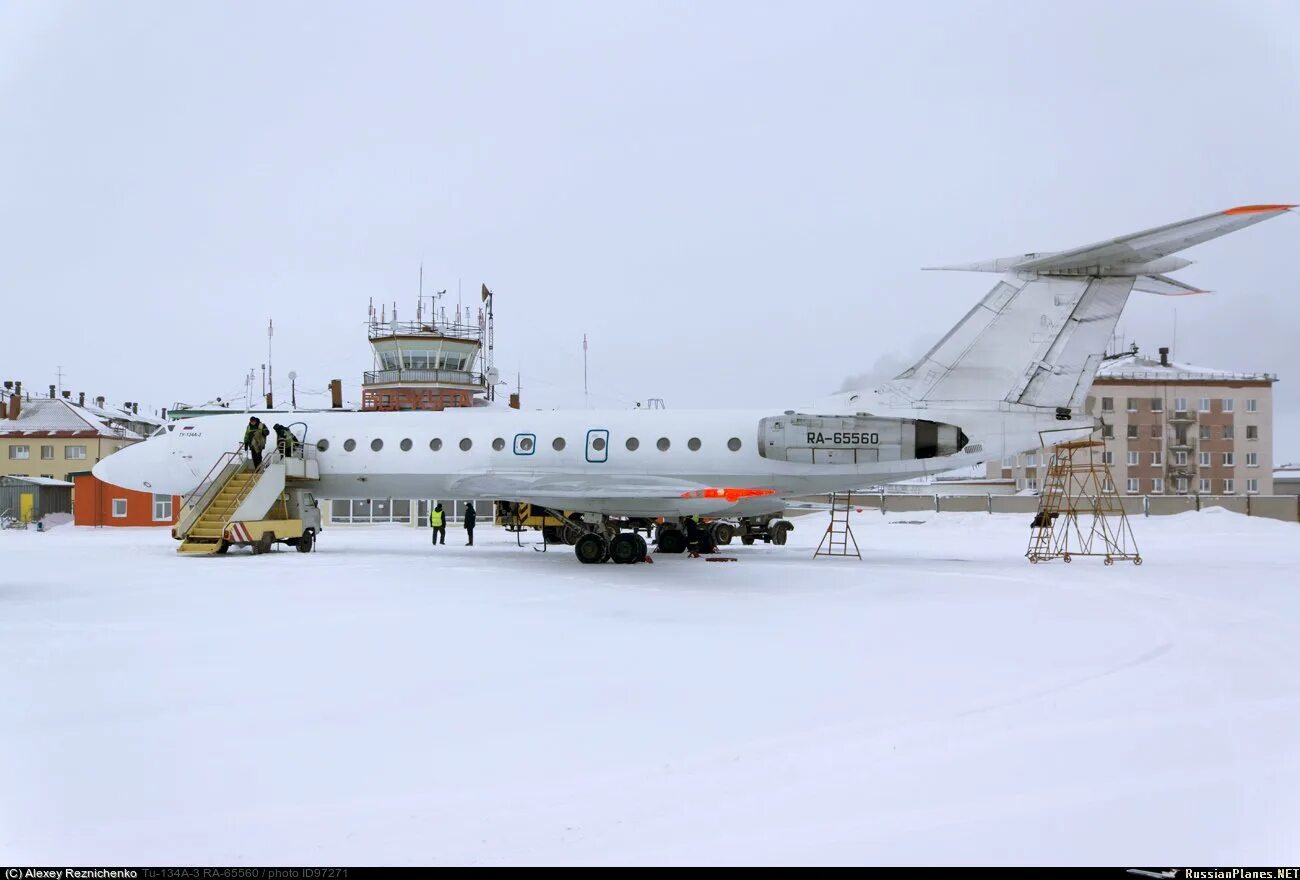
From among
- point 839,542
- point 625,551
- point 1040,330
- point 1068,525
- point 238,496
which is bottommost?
point 839,542

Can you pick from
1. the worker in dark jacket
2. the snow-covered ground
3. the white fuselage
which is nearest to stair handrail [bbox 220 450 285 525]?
the white fuselage

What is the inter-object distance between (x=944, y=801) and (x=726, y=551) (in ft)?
59.2

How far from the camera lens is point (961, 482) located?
252 ft

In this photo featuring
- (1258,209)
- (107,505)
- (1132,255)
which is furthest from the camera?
(107,505)

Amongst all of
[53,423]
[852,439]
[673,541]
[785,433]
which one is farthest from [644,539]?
[53,423]

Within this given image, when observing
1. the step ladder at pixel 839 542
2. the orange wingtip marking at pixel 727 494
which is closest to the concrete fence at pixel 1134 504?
the step ladder at pixel 839 542

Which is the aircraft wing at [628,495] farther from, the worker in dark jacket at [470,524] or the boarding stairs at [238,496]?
the worker in dark jacket at [470,524]

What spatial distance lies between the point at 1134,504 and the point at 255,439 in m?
34.4

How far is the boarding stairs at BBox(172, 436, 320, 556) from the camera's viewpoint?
19.0 meters

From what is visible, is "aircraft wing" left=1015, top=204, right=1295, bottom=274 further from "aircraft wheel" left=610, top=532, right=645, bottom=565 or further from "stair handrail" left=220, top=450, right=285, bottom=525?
"stair handrail" left=220, top=450, right=285, bottom=525

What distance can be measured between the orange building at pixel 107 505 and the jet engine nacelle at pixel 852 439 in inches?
989

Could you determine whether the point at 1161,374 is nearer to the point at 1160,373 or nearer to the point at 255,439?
the point at 1160,373

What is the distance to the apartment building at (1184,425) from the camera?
230ft

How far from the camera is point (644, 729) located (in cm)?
596
